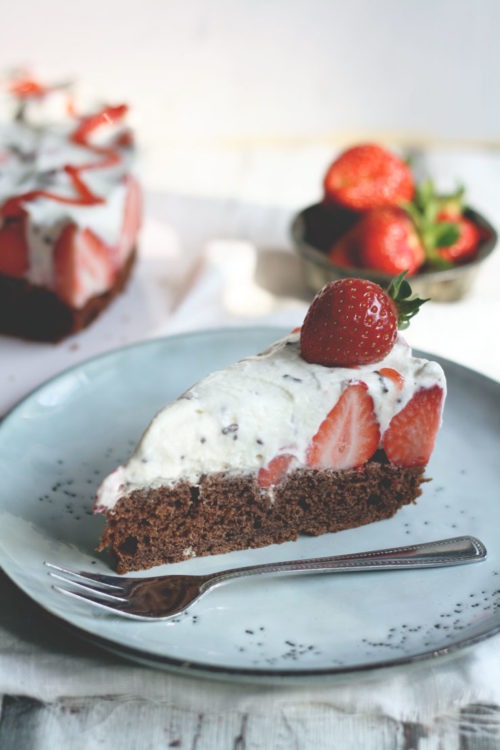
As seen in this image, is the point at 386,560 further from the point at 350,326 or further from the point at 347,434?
the point at 350,326

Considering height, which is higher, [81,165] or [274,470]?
[81,165]

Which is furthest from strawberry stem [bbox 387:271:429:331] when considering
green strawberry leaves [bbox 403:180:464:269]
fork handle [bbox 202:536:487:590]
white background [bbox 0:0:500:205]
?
white background [bbox 0:0:500:205]

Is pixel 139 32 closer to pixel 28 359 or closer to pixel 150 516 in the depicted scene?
pixel 28 359

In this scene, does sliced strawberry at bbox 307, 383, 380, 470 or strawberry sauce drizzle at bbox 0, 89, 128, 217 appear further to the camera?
strawberry sauce drizzle at bbox 0, 89, 128, 217

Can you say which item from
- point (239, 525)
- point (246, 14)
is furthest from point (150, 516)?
point (246, 14)

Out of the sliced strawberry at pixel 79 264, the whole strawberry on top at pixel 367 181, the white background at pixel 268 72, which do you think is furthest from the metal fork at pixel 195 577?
the white background at pixel 268 72

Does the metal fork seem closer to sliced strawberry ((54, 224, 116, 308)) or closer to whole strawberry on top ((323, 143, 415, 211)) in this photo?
sliced strawberry ((54, 224, 116, 308))

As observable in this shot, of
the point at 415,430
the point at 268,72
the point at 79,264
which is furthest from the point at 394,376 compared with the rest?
the point at 268,72

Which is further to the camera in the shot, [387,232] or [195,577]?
[387,232]
